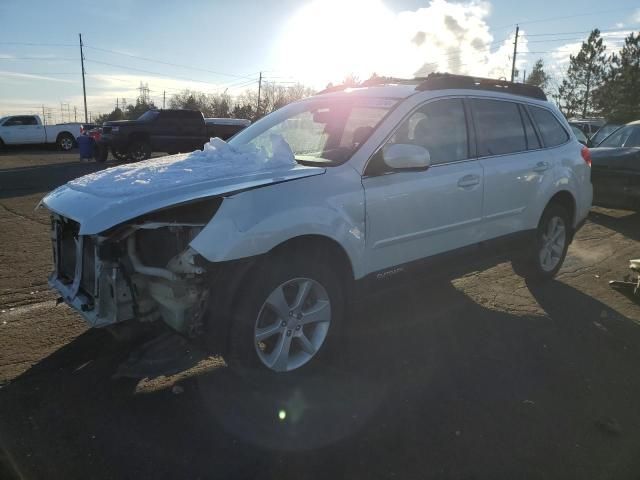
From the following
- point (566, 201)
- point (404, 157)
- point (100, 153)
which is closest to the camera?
point (404, 157)

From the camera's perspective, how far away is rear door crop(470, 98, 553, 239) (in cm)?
439

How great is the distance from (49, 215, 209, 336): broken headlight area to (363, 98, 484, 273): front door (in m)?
1.27

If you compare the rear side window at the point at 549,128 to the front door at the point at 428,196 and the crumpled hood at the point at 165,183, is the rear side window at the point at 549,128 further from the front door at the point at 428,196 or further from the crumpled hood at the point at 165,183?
the crumpled hood at the point at 165,183

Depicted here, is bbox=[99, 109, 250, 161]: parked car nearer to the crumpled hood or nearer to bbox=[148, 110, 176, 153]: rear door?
bbox=[148, 110, 176, 153]: rear door

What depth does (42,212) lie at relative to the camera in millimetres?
8633

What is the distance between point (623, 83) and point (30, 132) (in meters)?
42.6

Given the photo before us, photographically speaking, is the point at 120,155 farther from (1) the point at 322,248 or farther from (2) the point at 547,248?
(1) the point at 322,248

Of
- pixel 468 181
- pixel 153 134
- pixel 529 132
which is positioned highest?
pixel 153 134

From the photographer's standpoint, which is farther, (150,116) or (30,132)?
(30,132)

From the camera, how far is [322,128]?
4176 mm

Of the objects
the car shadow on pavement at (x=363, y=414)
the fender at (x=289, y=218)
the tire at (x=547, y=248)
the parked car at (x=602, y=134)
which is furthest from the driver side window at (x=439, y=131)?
the parked car at (x=602, y=134)

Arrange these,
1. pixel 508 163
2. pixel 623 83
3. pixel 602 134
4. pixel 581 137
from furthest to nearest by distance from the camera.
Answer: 1. pixel 623 83
2. pixel 581 137
3. pixel 602 134
4. pixel 508 163

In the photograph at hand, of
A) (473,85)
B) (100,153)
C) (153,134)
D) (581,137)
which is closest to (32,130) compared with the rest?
(100,153)

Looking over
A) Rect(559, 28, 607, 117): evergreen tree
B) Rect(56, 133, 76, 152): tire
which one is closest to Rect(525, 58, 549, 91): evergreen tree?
Rect(559, 28, 607, 117): evergreen tree
